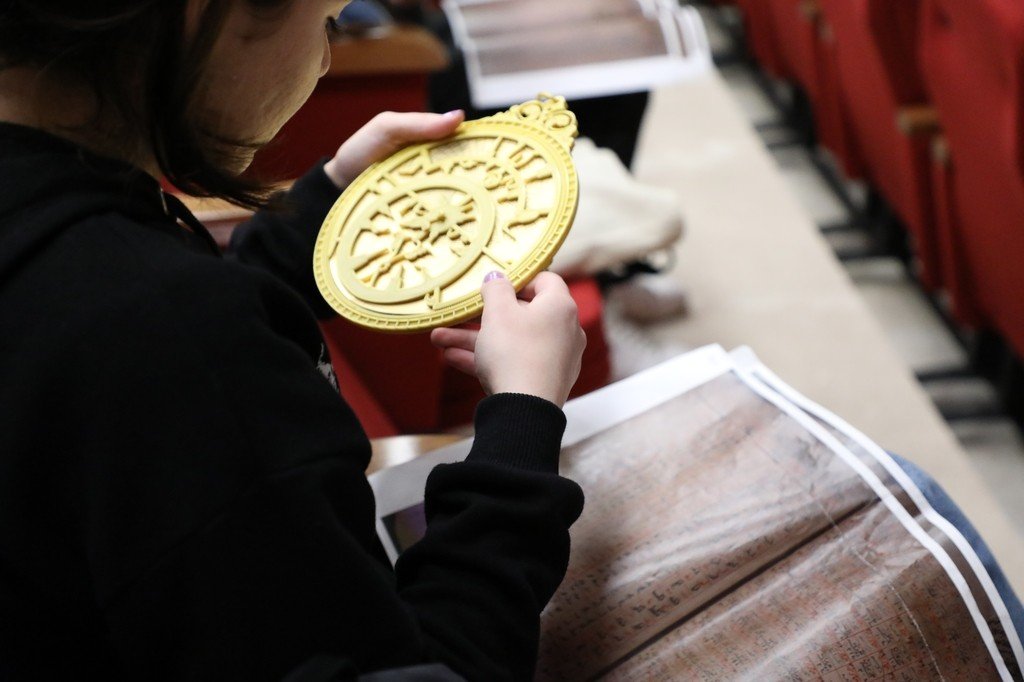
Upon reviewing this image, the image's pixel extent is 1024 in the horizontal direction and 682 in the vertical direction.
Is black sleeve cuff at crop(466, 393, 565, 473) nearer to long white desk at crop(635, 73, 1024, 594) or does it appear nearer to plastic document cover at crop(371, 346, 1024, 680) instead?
plastic document cover at crop(371, 346, 1024, 680)

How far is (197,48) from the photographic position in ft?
1.86

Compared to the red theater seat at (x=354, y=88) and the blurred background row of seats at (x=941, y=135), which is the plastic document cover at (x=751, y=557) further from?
the red theater seat at (x=354, y=88)

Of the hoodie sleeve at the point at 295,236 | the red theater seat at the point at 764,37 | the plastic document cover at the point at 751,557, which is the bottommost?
the red theater seat at the point at 764,37

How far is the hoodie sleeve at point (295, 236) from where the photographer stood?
95cm

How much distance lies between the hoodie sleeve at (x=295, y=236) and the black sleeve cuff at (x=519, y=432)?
12.4 inches

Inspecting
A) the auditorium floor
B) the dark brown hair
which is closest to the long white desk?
the auditorium floor

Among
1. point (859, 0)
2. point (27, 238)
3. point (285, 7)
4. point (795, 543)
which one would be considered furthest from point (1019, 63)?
point (27, 238)

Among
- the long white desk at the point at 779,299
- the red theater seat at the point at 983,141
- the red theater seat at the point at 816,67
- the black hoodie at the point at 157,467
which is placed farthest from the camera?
the red theater seat at the point at 816,67

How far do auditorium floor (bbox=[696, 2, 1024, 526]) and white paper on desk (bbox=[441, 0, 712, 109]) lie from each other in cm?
59

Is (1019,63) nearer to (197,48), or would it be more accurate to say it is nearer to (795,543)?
(795,543)

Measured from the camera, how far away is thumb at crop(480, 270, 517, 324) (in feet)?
2.43

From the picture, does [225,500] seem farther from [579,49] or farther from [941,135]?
[579,49]

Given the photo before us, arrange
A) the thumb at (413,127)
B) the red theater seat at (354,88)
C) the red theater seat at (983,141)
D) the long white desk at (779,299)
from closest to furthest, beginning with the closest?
the thumb at (413,127) → the red theater seat at (983,141) → the red theater seat at (354,88) → the long white desk at (779,299)

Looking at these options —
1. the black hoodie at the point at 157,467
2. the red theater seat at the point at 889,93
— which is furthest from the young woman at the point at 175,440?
the red theater seat at the point at 889,93
